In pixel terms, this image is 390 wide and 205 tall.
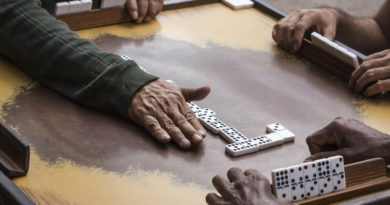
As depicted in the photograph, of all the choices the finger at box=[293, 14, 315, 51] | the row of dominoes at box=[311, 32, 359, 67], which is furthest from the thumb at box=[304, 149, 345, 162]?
the finger at box=[293, 14, 315, 51]

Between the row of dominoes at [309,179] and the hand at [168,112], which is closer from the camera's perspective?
the row of dominoes at [309,179]

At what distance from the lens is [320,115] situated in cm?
239

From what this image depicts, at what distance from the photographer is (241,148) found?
6.85 feet

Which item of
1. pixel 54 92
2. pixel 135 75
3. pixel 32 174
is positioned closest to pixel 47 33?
pixel 54 92

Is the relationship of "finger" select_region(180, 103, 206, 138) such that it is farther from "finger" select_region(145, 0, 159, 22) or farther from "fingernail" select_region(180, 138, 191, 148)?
"finger" select_region(145, 0, 159, 22)

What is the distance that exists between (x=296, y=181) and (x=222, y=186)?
20 centimetres

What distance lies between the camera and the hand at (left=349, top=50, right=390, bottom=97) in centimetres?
250

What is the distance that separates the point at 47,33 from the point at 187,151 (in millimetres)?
815

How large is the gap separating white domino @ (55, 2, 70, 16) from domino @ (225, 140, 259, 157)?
117 cm

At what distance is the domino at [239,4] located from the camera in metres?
3.32

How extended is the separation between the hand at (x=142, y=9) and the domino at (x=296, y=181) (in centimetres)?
156

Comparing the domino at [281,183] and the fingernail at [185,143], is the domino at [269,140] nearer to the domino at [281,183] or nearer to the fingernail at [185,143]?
the fingernail at [185,143]

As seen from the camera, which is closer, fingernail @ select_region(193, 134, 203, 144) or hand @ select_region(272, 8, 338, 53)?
fingernail @ select_region(193, 134, 203, 144)

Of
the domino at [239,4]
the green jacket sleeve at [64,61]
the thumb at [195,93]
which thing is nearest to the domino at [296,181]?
the thumb at [195,93]
